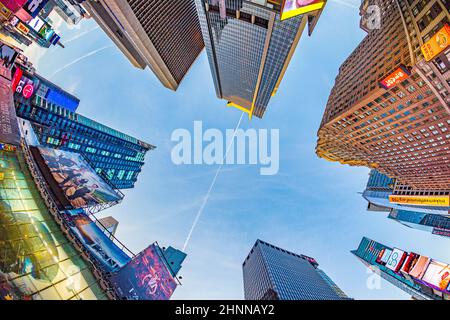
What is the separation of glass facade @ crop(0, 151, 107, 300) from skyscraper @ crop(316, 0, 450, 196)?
56.4 metres

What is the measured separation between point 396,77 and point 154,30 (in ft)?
306

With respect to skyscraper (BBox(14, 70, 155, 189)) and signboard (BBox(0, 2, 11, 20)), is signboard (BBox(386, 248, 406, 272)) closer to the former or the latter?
skyscraper (BBox(14, 70, 155, 189))

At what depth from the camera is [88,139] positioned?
10556 centimetres

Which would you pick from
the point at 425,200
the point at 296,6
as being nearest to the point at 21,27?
the point at 296,6

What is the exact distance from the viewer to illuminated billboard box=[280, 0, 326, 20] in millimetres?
30484

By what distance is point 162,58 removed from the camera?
371ft

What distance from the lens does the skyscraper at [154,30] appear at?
83.2 metres

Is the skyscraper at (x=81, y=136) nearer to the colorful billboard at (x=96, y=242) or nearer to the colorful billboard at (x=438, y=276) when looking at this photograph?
the colorful billboard at (x=96, y=242)

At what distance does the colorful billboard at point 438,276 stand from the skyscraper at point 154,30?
122 m

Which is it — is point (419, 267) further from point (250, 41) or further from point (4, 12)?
point (4, 12)

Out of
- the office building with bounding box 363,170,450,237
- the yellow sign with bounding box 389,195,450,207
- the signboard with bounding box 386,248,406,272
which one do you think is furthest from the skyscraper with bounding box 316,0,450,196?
the office building with bounding box 363,170,450,237

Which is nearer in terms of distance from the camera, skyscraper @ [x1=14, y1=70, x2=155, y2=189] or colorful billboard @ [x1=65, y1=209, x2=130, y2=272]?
colorful billboard @ [x1=65, y1=209, x2=130, y2=272]
